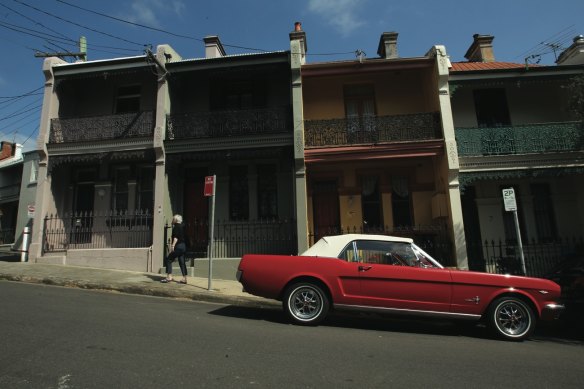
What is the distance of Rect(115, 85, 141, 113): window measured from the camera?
15.4 metres

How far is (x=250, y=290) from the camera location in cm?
704

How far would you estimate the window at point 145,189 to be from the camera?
14.8 metres

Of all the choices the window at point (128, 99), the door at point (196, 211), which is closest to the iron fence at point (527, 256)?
the door at point (196, 211)

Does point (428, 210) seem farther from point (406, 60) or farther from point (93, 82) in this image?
point (93, 82)

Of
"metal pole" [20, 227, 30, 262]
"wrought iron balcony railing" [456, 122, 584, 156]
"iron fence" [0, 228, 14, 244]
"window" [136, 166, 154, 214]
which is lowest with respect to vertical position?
"metal pole" [20, 227, 30, 262]

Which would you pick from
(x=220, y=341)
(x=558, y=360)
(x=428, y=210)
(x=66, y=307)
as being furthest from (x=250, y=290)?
(x=428, y=210)

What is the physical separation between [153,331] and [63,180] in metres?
11.6

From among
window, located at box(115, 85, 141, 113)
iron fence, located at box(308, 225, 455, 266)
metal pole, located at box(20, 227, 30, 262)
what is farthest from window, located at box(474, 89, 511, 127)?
metal pole, located at box(20, 227, 30, 262)

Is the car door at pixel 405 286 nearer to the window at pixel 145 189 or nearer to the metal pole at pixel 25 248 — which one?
the window at pixel 145 189

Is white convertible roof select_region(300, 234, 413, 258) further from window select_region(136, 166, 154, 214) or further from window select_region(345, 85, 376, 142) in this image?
window select_region(136, 166, 154, 214)

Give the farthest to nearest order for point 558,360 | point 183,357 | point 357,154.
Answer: point 357,154 → point 558,360 → point 183,357

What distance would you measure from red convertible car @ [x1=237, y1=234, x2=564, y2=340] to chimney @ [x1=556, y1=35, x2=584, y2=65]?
1159 cm

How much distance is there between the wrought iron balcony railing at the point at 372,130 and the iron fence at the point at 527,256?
4090 millimetres

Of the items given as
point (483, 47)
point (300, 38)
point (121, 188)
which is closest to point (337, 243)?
point (300, 38)
